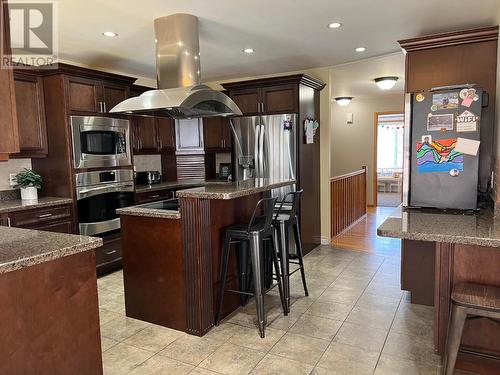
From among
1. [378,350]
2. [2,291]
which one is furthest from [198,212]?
[378,350]

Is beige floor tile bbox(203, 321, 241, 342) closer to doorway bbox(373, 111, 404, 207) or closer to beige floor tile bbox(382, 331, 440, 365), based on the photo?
beige floor tile bbox(382, 331, 440, 365)

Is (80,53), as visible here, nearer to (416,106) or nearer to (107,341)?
(107,341)

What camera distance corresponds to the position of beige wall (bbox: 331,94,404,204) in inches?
320

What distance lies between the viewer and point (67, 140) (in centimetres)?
374

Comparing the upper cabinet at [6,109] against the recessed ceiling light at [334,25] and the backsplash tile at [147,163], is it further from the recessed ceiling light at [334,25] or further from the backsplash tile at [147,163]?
the backsplash tile at [147,163]

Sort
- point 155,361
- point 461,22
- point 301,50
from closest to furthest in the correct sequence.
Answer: point 155,361 < point 461,22 < point 301,50

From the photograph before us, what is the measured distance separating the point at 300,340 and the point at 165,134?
3627mm

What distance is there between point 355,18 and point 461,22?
96cm

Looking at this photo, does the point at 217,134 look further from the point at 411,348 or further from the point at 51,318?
the point at 51,318

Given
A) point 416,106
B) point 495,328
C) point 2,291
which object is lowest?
point 495,328

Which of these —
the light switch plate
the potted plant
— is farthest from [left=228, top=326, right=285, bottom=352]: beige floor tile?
the light switch plate

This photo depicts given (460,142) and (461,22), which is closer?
(460,142)

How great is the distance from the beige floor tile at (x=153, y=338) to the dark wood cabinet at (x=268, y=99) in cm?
288

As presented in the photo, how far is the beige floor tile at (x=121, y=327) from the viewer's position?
108 inches
